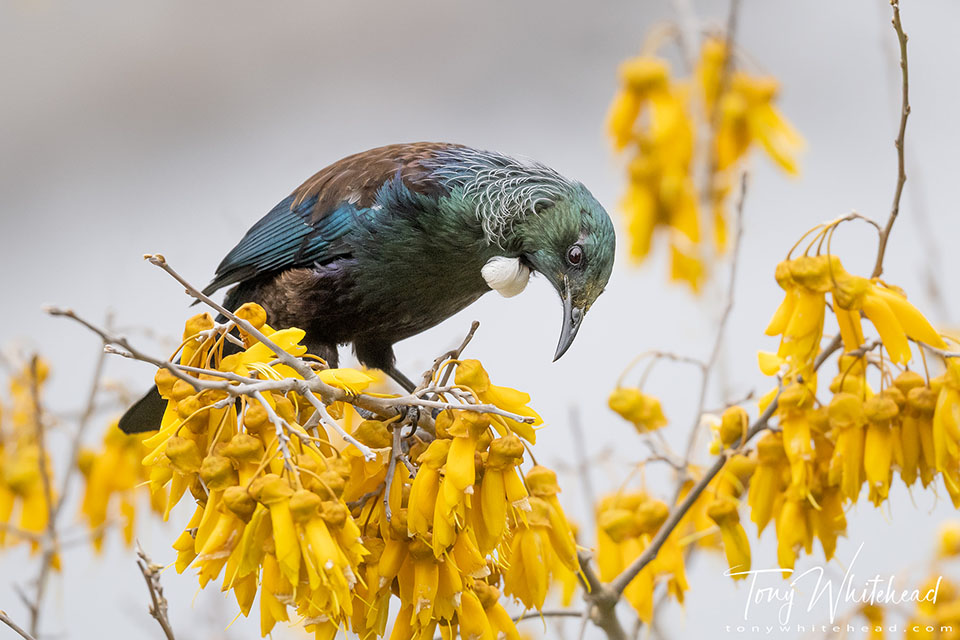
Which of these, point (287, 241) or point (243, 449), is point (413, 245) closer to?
point (287, 241)

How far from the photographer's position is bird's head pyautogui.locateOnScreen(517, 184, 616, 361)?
214 centimetres

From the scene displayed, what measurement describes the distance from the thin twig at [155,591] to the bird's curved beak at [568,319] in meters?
0.85

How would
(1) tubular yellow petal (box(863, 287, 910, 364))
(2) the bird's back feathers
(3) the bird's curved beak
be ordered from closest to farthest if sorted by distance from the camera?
(1) tubular yellow petal (box(863, 287, 910, 364)) → (3) the bird's curved beak → (2) the bird's back feathers

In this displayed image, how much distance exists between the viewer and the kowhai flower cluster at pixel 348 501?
129cm

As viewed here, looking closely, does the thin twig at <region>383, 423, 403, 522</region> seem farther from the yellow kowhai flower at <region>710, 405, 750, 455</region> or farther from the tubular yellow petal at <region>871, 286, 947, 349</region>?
the tubular yellow petal at <region>871, 286, 947, 349</region>

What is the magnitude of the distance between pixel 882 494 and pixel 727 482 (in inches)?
10.2

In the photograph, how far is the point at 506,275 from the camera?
222 cm

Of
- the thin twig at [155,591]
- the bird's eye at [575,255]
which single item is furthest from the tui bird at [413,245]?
the thin twig at [155,591]

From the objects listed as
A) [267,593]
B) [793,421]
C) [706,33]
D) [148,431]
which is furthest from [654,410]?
[706,33]

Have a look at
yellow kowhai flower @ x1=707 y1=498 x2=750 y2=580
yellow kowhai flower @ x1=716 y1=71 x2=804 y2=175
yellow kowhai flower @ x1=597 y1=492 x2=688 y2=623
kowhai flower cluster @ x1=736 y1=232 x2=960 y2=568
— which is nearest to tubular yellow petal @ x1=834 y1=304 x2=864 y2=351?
kowhai flower cluster @ x1=736 y1=232 x2=960 y2=568

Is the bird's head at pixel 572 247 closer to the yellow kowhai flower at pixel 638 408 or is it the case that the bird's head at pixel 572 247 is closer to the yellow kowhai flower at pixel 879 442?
the yellow kowhai flower at pixel 638 408

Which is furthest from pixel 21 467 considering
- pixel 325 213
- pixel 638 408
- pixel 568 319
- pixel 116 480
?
pixel 638 408

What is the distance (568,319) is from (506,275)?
0.62ft

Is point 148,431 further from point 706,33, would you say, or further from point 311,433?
point 706,33
